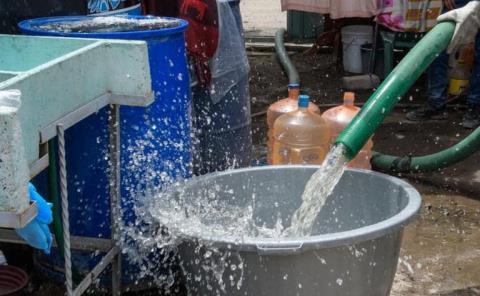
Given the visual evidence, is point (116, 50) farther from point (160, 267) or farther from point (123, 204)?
point (160, 267)

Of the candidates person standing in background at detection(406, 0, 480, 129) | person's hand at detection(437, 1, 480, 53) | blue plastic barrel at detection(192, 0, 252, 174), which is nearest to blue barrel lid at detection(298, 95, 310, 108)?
blue plastic barrel at detection(192, 0, 252, 174)

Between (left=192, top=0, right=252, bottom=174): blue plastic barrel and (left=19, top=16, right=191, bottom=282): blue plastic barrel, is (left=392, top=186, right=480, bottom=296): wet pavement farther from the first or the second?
(left=19, top=16, right=191, bottom=282): blue plastic barrel

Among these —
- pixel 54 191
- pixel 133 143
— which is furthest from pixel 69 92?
pixel 133 143

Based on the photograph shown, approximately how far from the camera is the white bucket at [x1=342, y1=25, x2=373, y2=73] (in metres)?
7.05

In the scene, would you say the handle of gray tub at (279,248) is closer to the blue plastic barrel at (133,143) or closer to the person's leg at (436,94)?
the blue plastic barrel at (133,143)

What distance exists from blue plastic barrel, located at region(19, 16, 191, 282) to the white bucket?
14.4 feet

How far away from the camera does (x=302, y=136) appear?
12.7 ft

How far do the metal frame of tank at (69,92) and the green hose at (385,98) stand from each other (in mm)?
806

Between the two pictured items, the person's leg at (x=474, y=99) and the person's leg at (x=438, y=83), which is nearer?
the person's leg at (x=474, y=99)

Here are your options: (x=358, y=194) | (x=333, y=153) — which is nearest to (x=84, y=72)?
(x=333, y=153)

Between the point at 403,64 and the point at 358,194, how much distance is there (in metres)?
0.55

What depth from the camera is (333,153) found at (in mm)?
2701

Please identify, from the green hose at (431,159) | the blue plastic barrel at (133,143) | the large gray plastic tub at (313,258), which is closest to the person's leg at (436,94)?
the green hose at (431,159)

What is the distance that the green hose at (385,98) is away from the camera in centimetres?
270
